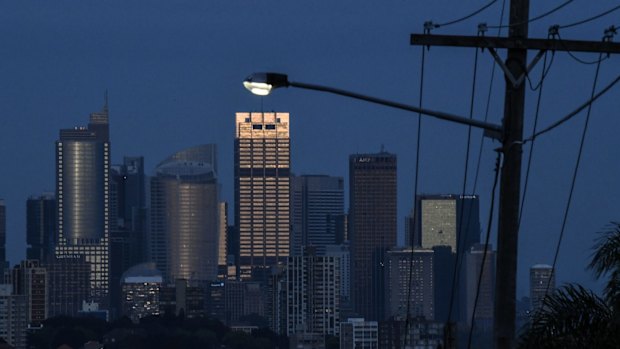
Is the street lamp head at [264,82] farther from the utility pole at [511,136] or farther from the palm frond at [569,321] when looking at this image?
the palm frond at [569,321]

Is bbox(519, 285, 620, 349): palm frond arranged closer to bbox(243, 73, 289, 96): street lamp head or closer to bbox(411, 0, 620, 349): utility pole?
bbox(411, 0, 620, 349): utility pole

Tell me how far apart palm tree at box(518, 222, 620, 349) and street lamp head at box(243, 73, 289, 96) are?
4377mm

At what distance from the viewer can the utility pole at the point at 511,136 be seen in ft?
79.8

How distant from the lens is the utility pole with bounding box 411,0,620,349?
24328 mm

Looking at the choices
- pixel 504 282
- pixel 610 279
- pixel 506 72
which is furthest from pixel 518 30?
pixel 610 279

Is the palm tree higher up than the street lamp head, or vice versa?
the street lamp head

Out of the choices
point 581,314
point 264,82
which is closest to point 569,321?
point 581,314

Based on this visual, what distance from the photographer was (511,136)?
959 inches

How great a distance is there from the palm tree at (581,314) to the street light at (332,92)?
3022 mm

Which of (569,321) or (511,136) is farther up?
(511,136)

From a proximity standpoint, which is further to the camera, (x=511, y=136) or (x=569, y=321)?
(x=569, y=321)

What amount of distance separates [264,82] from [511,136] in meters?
2.69

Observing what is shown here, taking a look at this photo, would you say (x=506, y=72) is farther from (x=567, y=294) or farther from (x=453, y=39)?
(x=567, y=294)

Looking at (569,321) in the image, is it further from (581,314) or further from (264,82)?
(264,82)
